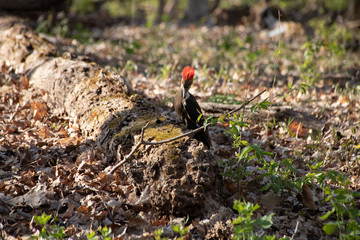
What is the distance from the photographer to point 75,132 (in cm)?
441

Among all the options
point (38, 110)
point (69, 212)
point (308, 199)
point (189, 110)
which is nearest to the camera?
point (69, 212)

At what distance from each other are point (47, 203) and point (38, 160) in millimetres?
807

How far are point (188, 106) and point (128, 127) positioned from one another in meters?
0.70

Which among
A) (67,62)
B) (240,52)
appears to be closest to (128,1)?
(240,52)

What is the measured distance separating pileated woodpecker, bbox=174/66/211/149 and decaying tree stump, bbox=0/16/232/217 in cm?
26

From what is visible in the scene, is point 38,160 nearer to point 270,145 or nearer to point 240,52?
point 270,145

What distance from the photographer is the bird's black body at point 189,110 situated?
376 centimetres

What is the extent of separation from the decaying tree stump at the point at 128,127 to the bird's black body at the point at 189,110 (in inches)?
10.1

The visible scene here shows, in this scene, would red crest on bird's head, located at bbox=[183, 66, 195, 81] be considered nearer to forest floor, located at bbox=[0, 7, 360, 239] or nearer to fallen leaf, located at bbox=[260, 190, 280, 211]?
forest floor, located at bbox=[0, 7, 360, 239]

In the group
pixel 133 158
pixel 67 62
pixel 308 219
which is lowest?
pixel 308 219

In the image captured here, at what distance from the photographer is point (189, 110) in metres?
3.76

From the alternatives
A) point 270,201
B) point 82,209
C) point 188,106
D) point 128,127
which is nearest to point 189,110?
point 188,106

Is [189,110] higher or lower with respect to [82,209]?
higher

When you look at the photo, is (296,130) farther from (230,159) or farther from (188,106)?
(188,106)
